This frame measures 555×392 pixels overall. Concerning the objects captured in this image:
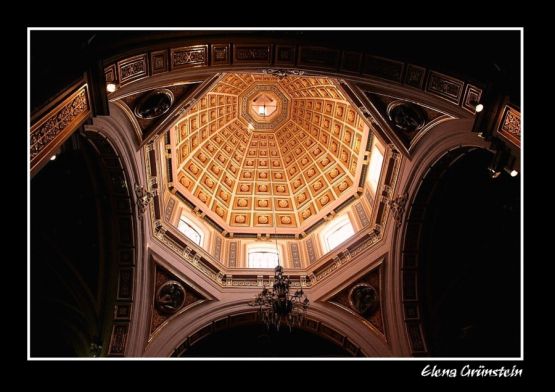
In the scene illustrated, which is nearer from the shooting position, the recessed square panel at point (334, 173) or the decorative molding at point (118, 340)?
the decorative molding at point (118, 340)

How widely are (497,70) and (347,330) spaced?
8.81 metres

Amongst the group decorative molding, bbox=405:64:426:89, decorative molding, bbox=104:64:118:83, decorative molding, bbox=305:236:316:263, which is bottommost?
decorative molding, bbox=305:236:316:263

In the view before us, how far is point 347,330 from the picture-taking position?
13.9 meters

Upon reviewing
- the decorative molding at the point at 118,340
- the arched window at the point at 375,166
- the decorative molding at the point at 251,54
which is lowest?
the decorative molding at the point at 118,340

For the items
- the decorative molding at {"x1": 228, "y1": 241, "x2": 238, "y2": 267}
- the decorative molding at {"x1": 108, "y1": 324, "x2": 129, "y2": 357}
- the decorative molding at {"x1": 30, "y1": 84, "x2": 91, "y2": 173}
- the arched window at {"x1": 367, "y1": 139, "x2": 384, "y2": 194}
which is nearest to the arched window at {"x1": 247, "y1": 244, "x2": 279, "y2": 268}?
the decorative molding at {"x1": 228, "y1": 241, "x2": 238, "y2": 267}

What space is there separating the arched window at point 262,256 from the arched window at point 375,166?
158 inches

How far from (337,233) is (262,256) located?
106 inches

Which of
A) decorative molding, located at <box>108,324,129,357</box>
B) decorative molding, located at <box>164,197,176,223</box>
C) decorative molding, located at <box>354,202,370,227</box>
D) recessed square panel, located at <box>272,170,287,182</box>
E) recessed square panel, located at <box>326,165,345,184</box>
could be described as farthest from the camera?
recessed square panel, located at <box>272,170,287,182</box>

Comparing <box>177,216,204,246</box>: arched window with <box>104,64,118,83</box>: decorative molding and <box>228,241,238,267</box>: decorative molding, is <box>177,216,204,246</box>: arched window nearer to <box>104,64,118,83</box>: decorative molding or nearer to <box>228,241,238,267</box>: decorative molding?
<box>228,241,238,267</box>: decorative molding

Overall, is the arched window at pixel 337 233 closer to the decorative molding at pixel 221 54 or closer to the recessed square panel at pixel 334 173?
the recessed square panel at pixel 334 173

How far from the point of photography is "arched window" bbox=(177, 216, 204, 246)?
15.5 meters

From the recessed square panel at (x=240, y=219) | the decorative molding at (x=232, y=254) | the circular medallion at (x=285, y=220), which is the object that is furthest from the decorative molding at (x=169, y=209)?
the circular medallion at (x=285, y=220)

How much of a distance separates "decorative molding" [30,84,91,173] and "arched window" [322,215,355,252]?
10.1 m

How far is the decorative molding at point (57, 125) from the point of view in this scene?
6.12 meters
